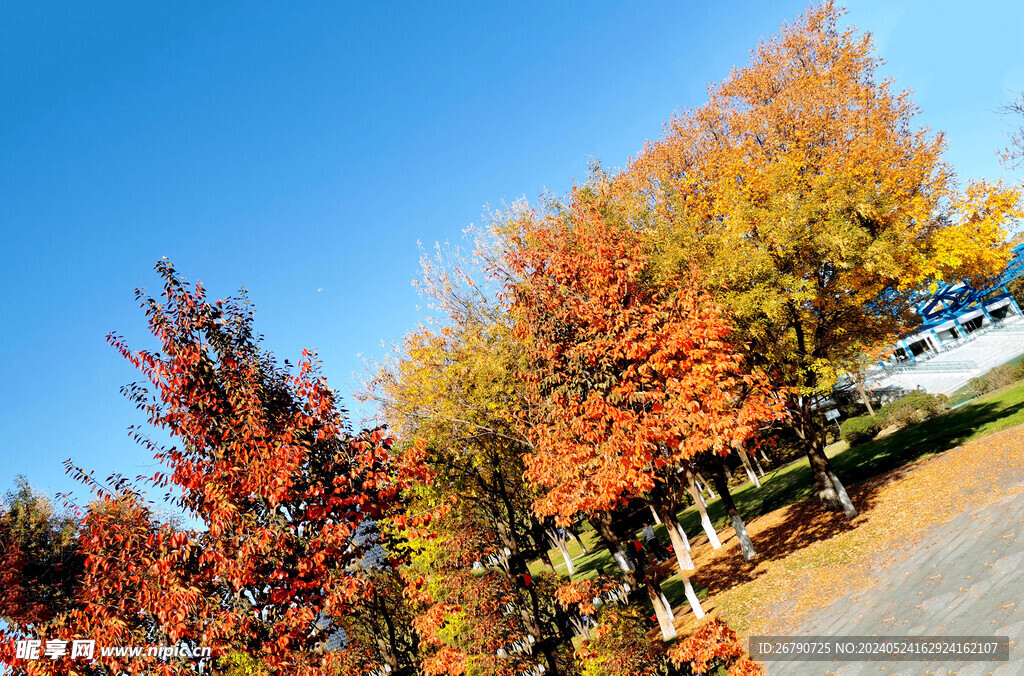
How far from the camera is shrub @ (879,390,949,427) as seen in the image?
1158 inches

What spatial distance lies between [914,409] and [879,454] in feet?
22.6

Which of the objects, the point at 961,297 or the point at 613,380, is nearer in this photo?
the point at 613,380

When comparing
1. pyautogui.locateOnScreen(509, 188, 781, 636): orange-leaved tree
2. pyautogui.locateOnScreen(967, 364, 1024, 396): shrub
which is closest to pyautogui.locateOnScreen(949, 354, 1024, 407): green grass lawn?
pyautogui.locateOnScreen(967, 364, 1024, 396): shrub

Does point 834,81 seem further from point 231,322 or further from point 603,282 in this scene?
point 231,322

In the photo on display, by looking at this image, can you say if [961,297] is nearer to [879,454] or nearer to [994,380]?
[994,380]

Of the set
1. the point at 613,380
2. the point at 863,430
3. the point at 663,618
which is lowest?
the point at 863,430

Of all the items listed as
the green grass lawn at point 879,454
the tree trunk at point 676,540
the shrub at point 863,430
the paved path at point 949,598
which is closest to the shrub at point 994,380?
the green grass lawn at point 879,454

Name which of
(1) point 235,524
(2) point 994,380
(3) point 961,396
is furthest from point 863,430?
(1) point 235,524

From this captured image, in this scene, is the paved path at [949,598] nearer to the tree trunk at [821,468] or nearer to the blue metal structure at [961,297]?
the tree trunk at [821,468]

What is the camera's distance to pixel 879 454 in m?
25.2

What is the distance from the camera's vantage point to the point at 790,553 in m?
17.6

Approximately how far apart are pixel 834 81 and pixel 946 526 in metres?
24.4

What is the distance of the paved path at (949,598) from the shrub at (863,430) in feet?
63.5

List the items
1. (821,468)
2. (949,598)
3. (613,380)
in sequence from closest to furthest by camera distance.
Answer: (949,598) → (613,380) → (821,468)
